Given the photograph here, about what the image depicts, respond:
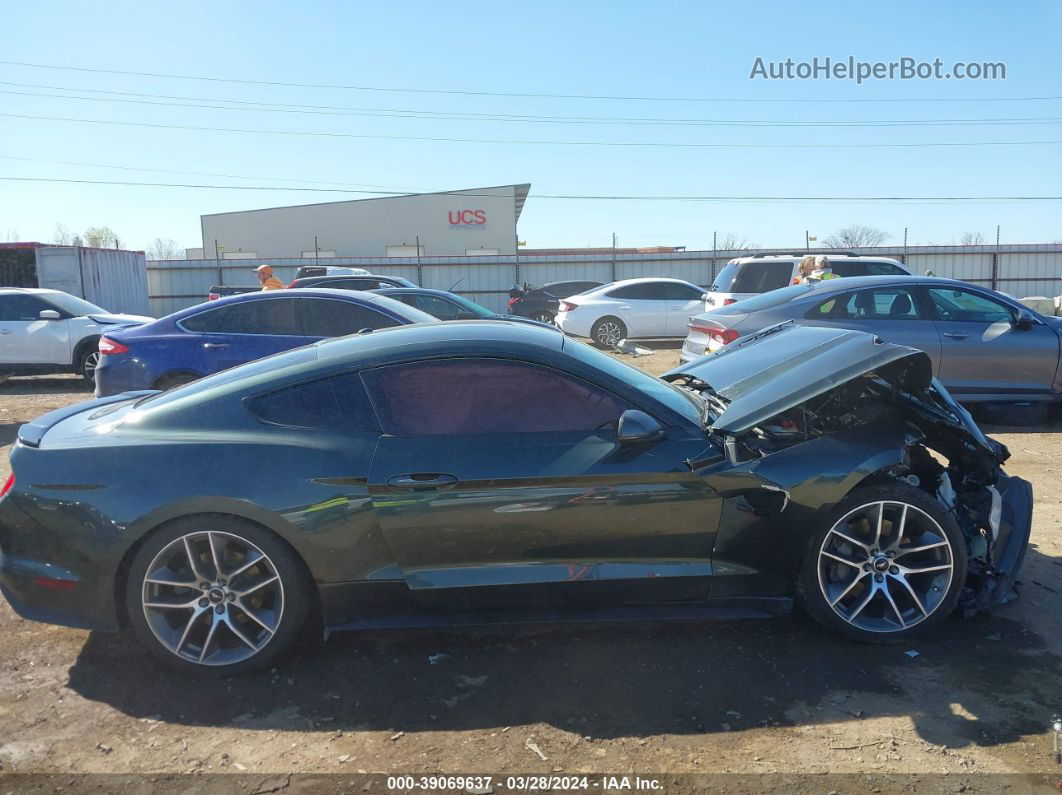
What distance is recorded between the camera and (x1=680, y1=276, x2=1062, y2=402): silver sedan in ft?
27.7

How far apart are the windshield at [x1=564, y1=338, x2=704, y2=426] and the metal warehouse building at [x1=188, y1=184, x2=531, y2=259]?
43456 mm

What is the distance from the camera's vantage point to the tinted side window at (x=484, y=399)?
3.66 metres

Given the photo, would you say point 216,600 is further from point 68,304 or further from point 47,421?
point 68,304

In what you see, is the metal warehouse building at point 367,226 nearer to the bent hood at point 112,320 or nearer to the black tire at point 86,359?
the bent hood at point 112,320

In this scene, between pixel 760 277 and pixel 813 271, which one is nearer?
pixel 813 271

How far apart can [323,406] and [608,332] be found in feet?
48.1

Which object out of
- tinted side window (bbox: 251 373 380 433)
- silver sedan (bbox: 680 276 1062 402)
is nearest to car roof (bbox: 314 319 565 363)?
tinted side window (bbox: 251 373 380 433)

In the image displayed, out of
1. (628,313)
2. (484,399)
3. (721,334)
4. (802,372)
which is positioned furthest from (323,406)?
(628,313)

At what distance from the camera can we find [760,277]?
47.5 feet

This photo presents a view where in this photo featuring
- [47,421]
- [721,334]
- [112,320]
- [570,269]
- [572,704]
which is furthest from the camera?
[570,269]

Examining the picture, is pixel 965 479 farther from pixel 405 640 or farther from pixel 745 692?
pixel 405 640

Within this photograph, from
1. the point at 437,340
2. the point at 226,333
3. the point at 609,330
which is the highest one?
the point at 437,340

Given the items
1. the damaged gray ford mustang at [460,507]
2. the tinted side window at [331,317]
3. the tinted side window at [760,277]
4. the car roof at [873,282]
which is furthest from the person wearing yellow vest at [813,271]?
the damaged gray ford mustang at [460,507]

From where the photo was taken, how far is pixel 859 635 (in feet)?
12.2
